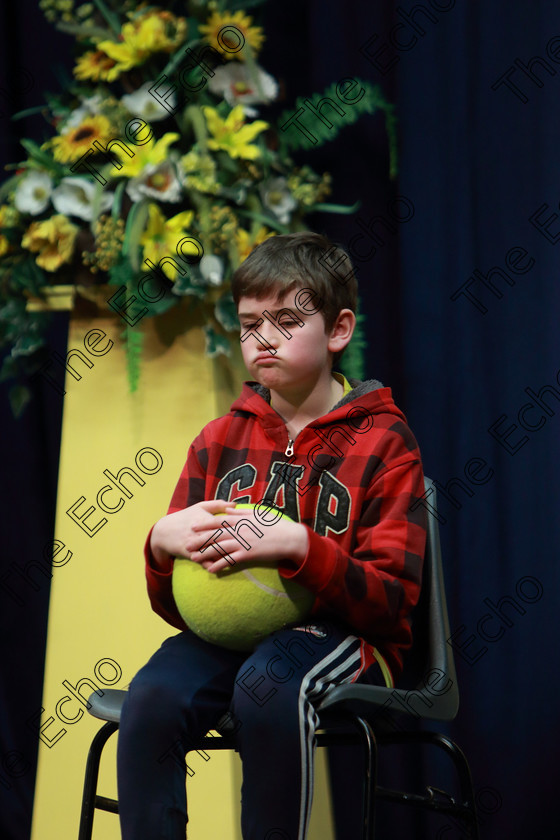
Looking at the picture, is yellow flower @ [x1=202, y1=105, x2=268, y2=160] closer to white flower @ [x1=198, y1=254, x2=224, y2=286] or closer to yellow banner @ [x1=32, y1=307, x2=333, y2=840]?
white flower @ [x1=198, y1=254, x2=224, y2=286]

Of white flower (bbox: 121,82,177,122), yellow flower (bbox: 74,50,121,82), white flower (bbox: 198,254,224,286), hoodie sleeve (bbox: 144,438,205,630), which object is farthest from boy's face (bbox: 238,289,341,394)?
yellow flower (bbox: 74,50,121,82)

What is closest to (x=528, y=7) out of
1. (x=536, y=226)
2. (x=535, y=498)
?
(x=536, y=226)

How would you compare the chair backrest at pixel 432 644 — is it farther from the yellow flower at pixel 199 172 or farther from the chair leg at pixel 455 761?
the yellow flower at pixel 199 172

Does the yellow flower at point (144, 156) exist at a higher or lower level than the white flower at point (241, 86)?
lower

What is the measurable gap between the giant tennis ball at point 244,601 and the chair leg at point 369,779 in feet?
0.48

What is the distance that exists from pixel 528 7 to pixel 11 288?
3.65 feet

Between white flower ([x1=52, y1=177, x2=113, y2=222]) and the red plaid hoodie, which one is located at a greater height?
white flower ([x1=52, y1=177, x2=113, y2=222])

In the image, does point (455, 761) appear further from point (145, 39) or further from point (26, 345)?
point (145, 39)

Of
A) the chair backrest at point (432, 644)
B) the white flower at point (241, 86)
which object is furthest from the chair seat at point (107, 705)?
the white flower at point (241, 86)

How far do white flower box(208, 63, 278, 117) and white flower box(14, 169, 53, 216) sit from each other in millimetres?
364

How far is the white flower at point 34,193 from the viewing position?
70.5 inches

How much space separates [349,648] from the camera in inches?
44.0

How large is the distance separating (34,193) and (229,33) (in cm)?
48

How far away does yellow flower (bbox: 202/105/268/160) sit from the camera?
1765 millimetres
